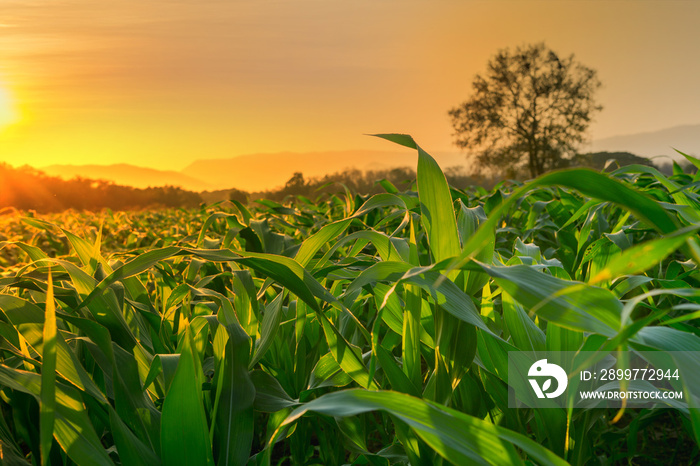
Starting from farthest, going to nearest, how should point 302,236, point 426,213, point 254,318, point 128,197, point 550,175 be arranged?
point 128,197, point 302,236, point 254,318, point 426,213, point 550,175

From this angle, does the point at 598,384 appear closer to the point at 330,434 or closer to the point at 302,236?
the point at 330,434

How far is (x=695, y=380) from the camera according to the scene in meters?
0.34

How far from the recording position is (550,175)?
1.01ft

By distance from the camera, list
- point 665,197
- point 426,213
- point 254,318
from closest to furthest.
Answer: point 426,213
point 254,318
point 665,197

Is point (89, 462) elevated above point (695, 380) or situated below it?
below

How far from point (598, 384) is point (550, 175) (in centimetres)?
38

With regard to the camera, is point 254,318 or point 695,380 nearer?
point 695,380

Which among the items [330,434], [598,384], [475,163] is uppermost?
[475,163]

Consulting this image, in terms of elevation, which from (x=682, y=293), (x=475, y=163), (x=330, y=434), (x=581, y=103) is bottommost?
(x=330, y=434)

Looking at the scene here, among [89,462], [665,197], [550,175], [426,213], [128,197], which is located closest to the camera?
[550,175]

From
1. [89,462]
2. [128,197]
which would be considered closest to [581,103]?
[128,197]

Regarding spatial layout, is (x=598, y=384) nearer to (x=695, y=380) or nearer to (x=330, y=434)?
(x=695, y=380)

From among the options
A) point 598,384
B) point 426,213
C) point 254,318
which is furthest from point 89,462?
point 598,384

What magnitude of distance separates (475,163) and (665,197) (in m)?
21.1
